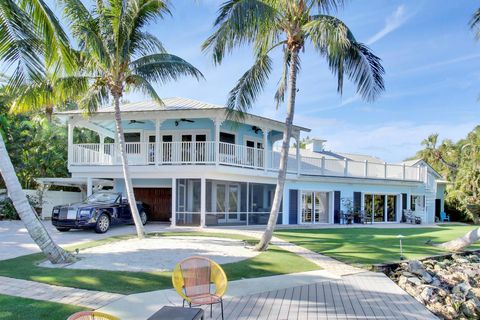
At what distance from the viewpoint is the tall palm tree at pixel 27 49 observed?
28.0 ft

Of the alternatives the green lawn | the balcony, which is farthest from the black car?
the green lawn

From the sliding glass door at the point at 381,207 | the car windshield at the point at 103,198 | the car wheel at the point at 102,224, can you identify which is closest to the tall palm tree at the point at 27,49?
the car wheel at the point at 102,224

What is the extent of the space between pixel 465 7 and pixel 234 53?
11831 millimetres

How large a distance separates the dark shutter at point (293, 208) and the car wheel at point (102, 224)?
36.6 ft

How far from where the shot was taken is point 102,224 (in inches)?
623

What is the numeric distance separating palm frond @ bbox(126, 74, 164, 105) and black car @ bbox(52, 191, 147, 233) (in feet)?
17.0

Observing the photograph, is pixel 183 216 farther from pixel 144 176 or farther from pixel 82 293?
pixel 82 293

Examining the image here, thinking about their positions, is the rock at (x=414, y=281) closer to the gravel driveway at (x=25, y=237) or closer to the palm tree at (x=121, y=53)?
the palm tree at (x=121, y=53)

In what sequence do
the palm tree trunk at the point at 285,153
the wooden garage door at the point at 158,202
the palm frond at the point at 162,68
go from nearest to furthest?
the palm tree trunk at the point at 285,153 → the palm frond at the point at 162,68 → the wooden garage door at the point at 158,202

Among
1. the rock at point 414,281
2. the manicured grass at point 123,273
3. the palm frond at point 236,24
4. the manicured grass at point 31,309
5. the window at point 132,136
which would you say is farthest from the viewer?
the window at point 132,136

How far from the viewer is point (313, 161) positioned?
24.7 metres

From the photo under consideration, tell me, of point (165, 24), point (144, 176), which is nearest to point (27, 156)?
point (144, 176)

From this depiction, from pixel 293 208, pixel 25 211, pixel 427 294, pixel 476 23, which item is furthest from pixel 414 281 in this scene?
pixel 293 208

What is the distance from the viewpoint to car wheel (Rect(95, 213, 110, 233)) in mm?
15633
